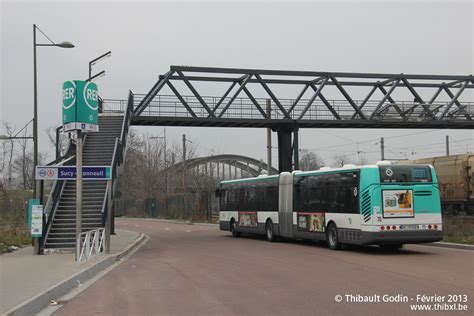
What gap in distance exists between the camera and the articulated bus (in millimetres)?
18219

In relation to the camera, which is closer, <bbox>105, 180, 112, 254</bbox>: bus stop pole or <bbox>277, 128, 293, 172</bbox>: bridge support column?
<bbox>105, 180, 112, 254</bbox>: bus stop pole

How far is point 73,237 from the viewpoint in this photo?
19797 mm

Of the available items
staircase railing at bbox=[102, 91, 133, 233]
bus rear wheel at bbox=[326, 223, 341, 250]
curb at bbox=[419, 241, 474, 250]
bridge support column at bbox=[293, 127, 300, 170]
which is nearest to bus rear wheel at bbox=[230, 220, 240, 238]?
staircase railing at bbox=[102, 91, 133, 233]

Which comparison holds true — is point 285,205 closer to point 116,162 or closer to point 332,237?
point 332,237

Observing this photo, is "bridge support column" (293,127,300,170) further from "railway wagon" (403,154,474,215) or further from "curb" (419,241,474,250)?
"curb" (419,241,474,250)

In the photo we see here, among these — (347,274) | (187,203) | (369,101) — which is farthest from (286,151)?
(347,274)

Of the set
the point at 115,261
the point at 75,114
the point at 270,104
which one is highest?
the point at 270,104

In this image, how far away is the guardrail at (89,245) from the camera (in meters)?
15.1

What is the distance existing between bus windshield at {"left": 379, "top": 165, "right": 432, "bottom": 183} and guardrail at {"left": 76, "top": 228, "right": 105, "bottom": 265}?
32.4 ft

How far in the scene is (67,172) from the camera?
18.4 meters

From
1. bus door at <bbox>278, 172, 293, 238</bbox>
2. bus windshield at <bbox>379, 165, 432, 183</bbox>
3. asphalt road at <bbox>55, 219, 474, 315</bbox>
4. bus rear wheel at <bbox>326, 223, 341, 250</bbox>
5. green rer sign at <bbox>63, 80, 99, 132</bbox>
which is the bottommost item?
asphalt road at <bbox>55, 219, 474, 315</bbox>

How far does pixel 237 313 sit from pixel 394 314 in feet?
8.36

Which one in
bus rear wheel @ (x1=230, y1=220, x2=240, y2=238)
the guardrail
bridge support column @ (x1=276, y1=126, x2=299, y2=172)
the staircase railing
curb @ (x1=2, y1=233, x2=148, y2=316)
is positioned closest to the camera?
curb @ (x1=2, y1=233, x2=148, y2=316)

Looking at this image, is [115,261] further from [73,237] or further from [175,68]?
[175,68]
